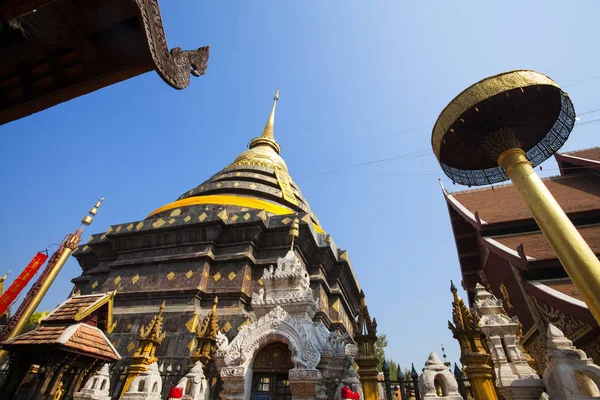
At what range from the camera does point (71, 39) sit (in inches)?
110

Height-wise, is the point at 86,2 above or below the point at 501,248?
below

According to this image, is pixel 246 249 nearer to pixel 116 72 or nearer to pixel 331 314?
pixel 331 314

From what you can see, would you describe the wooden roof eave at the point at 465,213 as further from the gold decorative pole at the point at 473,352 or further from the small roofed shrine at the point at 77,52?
the small roofed shrine at the point at 77,52

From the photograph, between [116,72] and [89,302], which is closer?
[116,72]

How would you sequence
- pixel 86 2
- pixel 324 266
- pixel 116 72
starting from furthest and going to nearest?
1. pixel 324 266
2. pixel 116 72
3. pixel 86 2

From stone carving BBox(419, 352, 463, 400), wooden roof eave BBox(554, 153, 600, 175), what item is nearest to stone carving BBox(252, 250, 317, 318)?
stone carving BBox(419, 352, 463, 400)

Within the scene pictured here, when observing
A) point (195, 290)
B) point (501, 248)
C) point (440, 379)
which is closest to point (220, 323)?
point (195, 290)

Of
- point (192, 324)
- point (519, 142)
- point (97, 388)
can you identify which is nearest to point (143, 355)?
point (97, 388)

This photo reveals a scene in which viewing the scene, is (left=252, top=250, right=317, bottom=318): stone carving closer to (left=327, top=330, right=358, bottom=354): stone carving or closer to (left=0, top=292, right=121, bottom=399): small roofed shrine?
(left=327, top=330, right=358, bottom=354): stone carving

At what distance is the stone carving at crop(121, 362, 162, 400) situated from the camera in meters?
5.36

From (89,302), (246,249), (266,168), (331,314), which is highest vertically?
(266,168)

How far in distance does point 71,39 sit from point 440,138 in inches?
366

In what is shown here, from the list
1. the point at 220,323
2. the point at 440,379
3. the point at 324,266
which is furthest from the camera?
the point at 324,266

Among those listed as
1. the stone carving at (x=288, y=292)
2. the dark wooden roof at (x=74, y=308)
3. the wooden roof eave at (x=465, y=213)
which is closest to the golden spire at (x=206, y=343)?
the stone carving at (x=288, y=292)
